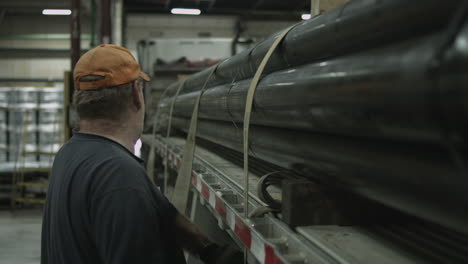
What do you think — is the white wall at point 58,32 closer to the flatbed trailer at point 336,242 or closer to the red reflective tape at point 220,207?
the red reflective tape at point 220,207

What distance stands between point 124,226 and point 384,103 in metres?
0.85

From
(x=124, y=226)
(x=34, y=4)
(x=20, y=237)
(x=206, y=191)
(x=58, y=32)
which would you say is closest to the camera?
(x=124, y=226)

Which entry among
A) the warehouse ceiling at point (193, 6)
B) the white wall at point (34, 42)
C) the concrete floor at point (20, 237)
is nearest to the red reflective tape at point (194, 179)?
the concrete floor at point (20, 237)

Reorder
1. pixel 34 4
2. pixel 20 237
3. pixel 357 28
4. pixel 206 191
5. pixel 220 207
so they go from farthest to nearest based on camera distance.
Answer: pixel 34 4 → pixel 20 237 → pixel 206 191 → pixel 220 207 → pixel 357 28

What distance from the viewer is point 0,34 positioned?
1316 cm

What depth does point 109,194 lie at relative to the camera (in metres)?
1.29

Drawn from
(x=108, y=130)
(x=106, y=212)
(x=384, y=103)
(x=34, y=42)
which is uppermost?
(x=34, y=42)

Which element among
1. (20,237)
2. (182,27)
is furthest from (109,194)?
(182,27)

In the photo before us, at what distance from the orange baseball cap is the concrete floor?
4340 millimetres

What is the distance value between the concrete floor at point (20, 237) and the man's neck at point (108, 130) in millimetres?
4245

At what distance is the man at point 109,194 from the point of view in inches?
50.4

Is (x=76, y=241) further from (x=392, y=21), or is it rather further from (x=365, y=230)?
(x=392, y=21)

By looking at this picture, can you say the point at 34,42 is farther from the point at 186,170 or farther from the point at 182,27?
the point at 186,170

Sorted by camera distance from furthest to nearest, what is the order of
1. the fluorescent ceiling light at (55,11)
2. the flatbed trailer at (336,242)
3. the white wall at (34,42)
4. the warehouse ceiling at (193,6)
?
the white wall at (34,42) < the fluorescent ceiling light at (55,11) < the warehouse ceiling at (193,6) < the flatbed trailer at (336,242)
